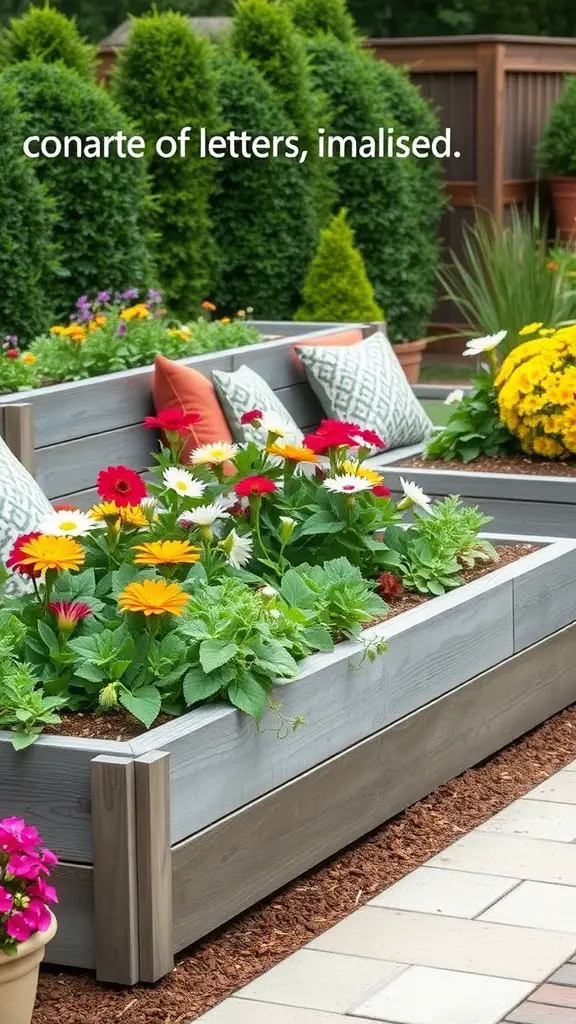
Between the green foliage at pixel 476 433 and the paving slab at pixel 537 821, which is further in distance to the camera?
the green foliage at pixel 476 433

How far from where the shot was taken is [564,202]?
41.2ft

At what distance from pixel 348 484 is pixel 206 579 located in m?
0.43

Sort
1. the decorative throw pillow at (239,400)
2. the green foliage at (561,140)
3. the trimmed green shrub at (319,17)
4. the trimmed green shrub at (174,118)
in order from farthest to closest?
the green foliage at (561,140), the trimmed green shrub at (319,17), the trimmed green shrub at (174,118), the decorative throw pillow at (239,400)

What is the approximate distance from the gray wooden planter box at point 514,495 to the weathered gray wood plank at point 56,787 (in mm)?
2697

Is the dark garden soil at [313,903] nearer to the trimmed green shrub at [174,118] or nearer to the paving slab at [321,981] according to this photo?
the paving slab at [321,981]

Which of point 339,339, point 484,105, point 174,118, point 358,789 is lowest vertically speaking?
point 358,789

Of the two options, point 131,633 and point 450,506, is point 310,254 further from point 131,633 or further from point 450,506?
point 131,633

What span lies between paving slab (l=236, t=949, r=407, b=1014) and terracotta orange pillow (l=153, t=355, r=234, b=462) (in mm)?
2714

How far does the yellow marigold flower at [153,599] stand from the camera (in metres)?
2.80

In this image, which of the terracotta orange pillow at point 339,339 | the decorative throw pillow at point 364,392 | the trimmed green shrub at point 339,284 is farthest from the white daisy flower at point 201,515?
the trimmed green shrub at point 339,284

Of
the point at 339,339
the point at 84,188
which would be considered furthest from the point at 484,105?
the point at 339,339

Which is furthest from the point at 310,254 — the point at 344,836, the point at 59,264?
the point at 344,836

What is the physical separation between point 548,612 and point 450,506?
0.38m

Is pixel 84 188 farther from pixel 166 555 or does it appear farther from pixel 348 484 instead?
pixel 166 555
